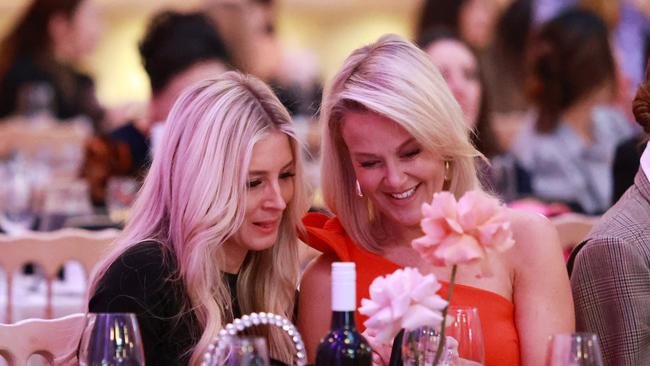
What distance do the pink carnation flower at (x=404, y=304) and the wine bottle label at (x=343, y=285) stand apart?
4cm

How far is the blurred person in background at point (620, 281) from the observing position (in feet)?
7.93

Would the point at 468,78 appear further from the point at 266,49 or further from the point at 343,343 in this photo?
the point at 266,49

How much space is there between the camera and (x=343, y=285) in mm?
1805

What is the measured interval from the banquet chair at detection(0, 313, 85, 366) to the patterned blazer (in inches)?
39.1

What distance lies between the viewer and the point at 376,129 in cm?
251

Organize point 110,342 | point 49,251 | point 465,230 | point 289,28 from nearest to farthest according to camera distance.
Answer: point 465,230
point 110,342
point 49,251
point 289,28

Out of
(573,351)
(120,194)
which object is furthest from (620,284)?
(120,194)

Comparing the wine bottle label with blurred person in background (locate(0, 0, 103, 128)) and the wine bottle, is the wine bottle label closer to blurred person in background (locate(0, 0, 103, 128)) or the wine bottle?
the wine bottle

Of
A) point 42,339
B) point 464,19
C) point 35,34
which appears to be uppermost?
point 464,19

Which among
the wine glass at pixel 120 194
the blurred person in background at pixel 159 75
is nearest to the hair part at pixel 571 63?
the blurred person in background at pixel 159 75

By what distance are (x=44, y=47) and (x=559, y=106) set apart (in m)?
6.19

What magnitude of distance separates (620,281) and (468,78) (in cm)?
306

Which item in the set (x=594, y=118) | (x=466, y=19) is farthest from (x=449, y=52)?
(x=466, y=19)

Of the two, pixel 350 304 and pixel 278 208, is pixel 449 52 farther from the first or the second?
pixel 350 304
